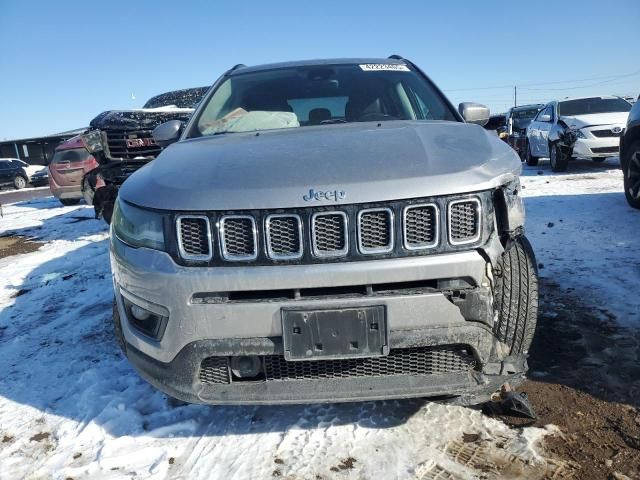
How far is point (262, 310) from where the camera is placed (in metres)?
1.90

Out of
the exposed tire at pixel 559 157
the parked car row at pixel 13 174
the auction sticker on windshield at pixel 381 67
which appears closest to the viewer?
the auction sticker on windshield at pixel 381 67

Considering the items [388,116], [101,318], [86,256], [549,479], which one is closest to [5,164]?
[86,256]

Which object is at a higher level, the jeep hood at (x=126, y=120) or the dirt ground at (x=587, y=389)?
the jeep hood at (x=126, y=120)

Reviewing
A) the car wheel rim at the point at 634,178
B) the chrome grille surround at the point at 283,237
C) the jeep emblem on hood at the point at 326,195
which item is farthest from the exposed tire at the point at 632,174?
the chrome grille surround at the point at 283,237

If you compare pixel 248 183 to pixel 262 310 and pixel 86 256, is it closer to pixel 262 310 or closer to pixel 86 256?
pixel 262 310

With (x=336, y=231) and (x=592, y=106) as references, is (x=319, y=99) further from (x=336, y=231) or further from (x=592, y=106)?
(x=592, y=106)

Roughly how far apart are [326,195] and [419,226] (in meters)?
0.37

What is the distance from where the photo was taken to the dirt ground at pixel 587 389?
2059mm

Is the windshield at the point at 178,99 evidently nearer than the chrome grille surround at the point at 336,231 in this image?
No

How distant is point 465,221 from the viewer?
6.40 ft

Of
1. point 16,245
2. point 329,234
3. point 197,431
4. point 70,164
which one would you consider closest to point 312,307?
point 329,234

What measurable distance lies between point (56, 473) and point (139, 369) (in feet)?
1.78

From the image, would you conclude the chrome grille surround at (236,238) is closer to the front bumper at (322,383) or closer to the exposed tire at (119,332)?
the front bumper at (322,383)

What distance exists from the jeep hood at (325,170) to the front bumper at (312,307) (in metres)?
0.25
